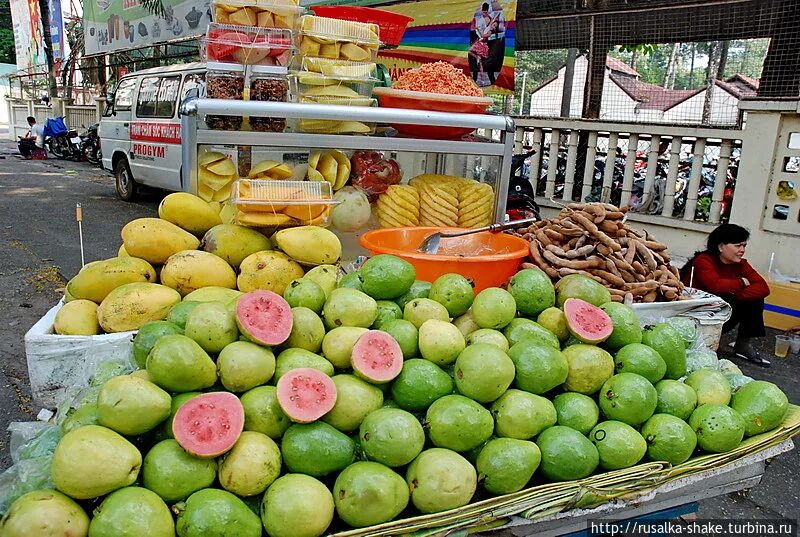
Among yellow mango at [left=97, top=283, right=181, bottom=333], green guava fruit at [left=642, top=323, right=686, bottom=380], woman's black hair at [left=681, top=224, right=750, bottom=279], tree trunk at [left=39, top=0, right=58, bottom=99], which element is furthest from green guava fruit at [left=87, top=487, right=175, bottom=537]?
tree trunk at [left=39, top=0, right=58, bottom=99]

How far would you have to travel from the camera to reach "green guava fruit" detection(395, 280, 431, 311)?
227cm

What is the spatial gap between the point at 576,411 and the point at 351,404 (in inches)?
28.3

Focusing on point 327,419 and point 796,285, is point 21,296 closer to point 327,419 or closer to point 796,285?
point 327,419

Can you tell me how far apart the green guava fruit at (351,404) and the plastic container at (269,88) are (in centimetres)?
147

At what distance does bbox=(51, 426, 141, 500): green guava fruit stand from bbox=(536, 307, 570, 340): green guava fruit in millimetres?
1444

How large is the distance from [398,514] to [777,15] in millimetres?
5610

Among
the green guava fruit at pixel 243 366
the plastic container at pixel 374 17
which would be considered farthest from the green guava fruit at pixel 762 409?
the plastic container at pixel 374 17

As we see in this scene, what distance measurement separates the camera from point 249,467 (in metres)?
1.53

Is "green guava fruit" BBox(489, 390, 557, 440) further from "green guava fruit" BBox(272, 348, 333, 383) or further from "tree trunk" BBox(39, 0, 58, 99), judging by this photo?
"tree trunk" BBox(39, 0, 58, 99)

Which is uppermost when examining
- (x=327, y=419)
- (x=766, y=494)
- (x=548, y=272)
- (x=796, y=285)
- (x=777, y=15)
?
(x=777, y=15)

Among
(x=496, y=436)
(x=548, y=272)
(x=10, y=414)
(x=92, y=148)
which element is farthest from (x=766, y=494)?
(x=92, y=148)

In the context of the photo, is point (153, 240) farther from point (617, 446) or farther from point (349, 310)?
point (617, 446)

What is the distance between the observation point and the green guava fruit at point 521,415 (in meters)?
1.78

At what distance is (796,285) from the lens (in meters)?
4.96
